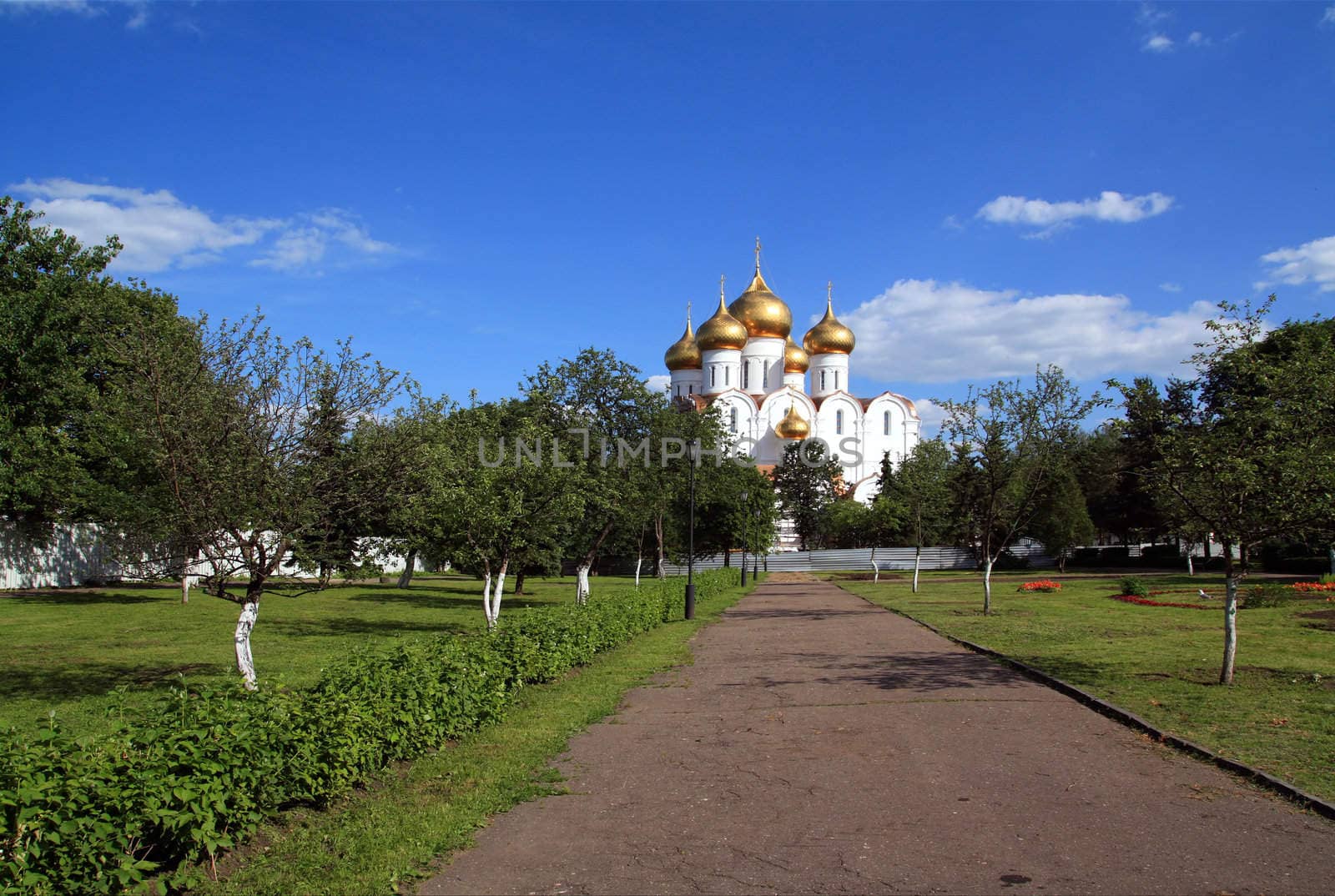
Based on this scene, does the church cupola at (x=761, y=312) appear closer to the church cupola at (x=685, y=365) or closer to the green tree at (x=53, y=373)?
the church cupola at (x=685, y=365)

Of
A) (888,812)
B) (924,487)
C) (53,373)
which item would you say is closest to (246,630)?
(888,812)

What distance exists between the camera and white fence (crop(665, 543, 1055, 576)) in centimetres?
5938

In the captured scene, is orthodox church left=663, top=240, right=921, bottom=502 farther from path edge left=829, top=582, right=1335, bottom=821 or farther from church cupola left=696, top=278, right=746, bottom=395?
path edge left=829, top=582, right=1335, bottom=821

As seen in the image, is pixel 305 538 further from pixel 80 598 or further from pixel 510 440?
pixel 80 598

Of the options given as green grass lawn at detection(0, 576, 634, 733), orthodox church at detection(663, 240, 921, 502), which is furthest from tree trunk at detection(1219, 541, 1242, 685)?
orthodox church at detection(663, 240, 921, 502)

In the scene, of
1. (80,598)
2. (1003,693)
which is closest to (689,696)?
(1003,693)

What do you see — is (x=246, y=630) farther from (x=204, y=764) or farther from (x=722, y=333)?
(x=722, y=333)

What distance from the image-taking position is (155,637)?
691 inches

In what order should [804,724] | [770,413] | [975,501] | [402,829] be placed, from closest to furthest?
[402,829]
[804,724]
[975,501]
[770,413]

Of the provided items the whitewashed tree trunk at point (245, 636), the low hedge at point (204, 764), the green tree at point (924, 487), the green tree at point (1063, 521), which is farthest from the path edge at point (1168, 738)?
the green tree at point (1063, 521)

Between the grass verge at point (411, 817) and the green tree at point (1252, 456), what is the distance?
7.28 meters

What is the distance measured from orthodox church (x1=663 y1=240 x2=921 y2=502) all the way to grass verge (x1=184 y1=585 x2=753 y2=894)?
6277 cm

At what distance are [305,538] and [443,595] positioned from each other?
2296 cm

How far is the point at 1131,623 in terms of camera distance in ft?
62.5
